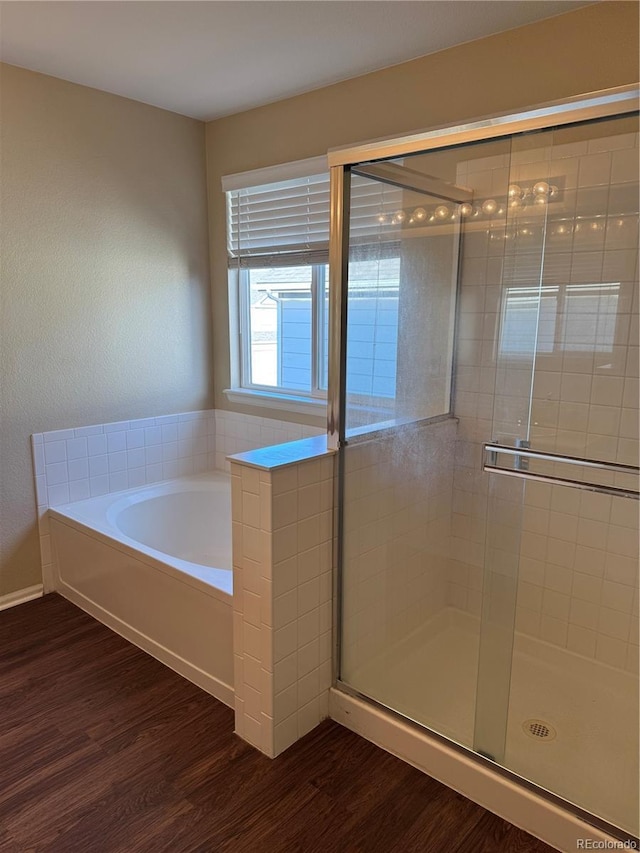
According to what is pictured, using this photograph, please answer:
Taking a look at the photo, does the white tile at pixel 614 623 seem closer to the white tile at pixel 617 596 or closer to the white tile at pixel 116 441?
the white tile at pixel 617 596

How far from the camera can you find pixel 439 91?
2.43m

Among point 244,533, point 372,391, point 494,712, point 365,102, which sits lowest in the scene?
point 494,712

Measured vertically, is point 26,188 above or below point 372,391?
above

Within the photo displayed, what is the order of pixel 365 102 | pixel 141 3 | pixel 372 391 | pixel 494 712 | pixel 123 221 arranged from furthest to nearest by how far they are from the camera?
pixel 123 221 < pixel 365 102 < pixel 372 391 < pixel 141 3 < pixel 494 712

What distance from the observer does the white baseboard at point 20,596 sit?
283 centimetres

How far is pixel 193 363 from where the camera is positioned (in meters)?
3.47

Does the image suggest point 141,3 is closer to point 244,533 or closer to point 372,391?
point 372,391

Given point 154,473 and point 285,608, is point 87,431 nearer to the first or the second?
point 154,473

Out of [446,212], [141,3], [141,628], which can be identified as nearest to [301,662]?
[141,628]

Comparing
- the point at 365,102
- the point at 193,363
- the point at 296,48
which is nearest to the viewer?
the point at 296,48

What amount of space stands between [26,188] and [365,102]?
5.22 feet

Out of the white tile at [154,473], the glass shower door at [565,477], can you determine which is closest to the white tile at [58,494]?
the white tile at [154,473]

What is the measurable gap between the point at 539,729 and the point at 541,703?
139mm

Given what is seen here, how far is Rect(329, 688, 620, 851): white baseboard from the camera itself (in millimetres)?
1595
